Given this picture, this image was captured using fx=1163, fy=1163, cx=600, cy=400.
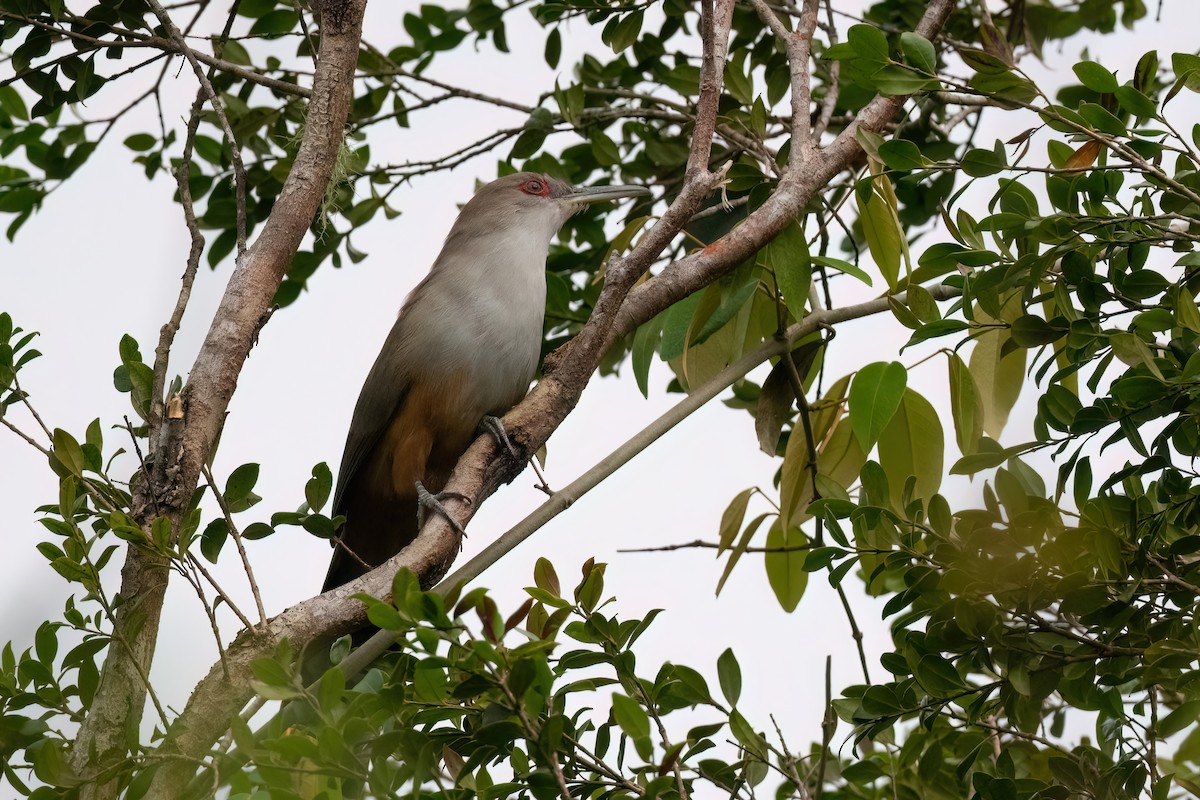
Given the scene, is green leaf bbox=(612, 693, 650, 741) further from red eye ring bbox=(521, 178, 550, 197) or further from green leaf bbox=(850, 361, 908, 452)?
red eye ring bbox=(521, 178, 550, 197)

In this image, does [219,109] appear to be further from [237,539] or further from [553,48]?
[553,48]

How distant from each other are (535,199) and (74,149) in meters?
1.53

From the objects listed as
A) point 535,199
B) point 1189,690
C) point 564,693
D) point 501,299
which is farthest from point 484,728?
point 535,199

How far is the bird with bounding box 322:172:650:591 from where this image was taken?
11.6 ft

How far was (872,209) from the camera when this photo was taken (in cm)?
238

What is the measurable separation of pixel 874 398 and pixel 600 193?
1968 millimetres

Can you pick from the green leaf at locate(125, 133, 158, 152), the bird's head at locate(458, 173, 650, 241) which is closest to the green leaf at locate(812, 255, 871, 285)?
the bird's head at locate(458, 173, 650, 241)

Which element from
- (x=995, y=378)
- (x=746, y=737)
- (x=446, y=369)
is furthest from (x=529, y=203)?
(x=746, y=737)

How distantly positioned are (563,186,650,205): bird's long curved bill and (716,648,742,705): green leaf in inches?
79.5

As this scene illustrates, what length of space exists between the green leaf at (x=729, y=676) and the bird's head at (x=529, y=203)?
2.19 meters

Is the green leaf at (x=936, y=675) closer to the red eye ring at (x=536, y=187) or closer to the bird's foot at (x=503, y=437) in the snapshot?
the bird's foot at (x=503, y=437)

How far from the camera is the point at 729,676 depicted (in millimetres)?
2088

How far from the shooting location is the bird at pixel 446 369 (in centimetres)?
353

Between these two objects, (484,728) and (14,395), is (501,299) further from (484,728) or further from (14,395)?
(484,728)
